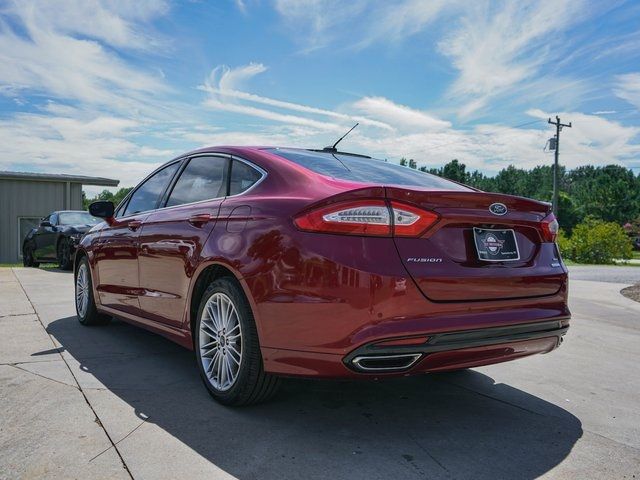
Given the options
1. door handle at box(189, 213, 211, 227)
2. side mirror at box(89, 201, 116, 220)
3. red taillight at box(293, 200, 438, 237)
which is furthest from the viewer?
side mirror at box(89, 201, 116, 220)

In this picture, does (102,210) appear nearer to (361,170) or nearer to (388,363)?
(361,170)

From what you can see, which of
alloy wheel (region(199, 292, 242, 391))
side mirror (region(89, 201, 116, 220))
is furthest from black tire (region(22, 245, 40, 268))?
alloy wheel (region(199, 292, 242, 391))

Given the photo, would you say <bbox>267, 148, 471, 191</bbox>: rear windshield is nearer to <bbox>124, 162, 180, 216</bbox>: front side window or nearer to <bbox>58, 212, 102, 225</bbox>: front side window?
<bbox>124, 162, 180, 216</bbox>: front side window

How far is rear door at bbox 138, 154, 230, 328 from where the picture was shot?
11.6ft

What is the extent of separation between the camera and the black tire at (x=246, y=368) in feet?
9.73

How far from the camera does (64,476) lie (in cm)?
236

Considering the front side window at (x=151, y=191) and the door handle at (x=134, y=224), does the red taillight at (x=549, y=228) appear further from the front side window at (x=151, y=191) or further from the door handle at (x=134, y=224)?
the door handle at (x=134, y=224)

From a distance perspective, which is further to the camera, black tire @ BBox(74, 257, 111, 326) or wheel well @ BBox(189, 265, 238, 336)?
black tire @ BBox(74, 257, 111, 326)

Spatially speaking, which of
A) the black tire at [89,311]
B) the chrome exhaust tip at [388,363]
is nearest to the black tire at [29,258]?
the black tire at [89,311]

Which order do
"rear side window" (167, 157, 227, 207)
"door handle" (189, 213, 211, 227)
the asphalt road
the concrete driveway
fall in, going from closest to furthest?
the concrete driveway, "door handle" (189, 213, 211, 227), "rear side window" (167, 157, 227, 207), the asphalt road

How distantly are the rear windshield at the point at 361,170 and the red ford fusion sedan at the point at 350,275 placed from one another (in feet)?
0.08

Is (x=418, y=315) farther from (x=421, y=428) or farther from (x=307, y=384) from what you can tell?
(x=307, y=384)

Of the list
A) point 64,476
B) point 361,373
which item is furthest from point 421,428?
point 64,476

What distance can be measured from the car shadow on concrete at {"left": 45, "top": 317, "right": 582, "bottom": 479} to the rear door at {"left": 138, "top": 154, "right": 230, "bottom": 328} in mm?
515
